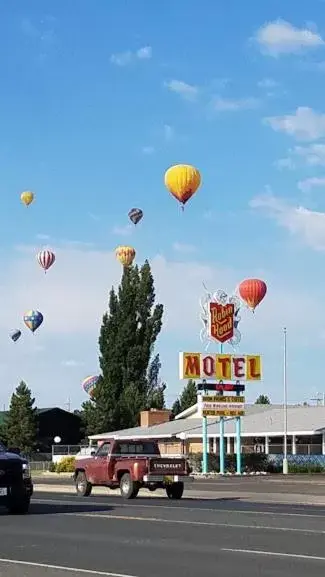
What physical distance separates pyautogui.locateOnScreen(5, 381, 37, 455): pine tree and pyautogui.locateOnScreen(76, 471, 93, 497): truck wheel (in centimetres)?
5551

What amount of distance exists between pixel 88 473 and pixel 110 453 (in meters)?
1.46

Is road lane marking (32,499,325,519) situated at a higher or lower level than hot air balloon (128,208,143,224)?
lower

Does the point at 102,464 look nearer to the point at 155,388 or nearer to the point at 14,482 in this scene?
the point at 14,482

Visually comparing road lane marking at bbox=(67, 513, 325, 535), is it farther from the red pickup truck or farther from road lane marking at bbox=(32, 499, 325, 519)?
the red pickup truck

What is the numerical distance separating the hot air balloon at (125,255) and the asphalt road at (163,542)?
207 feet

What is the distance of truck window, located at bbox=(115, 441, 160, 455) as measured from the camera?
31.9 meters

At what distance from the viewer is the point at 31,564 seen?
13320 mm

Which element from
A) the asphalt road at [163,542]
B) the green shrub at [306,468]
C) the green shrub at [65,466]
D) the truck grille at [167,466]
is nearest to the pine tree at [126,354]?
the green shrub at [65,466]

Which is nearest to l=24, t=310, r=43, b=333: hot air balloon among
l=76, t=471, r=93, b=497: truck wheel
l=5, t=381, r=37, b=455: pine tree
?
l=5, t=381, r=37, b=455: pine tree

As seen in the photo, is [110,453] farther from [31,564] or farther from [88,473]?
[31,564]

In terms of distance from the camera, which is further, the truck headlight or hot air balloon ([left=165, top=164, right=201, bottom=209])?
hot air balloon ([left=165, top=164, right=201, bottom=209])

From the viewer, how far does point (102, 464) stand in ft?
104

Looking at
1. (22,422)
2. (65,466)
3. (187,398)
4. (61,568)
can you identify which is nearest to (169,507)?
(61,568)

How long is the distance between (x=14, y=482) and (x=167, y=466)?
29.9 ft
